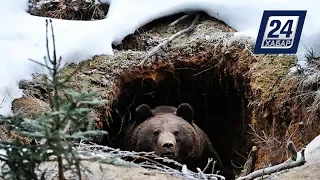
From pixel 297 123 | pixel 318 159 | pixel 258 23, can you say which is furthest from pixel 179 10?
pixel 318 159

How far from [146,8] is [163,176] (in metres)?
5.33

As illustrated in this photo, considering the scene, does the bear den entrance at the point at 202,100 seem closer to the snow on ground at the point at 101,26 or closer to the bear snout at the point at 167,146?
the snow on ground at the point at 101,26

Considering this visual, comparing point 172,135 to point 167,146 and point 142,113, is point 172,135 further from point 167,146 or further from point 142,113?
point 142,113

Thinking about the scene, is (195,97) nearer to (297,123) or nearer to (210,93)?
(210,93)

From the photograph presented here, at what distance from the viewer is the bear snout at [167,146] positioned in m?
7.92

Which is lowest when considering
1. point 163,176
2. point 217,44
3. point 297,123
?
point 163,176

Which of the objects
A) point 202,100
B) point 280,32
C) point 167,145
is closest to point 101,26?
point 167,145

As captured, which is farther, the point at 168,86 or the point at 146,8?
the point at 168,86

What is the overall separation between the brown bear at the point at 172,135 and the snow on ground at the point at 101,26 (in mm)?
1180

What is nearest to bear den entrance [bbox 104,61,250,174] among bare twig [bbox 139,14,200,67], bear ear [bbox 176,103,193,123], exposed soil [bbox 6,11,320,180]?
exposed soil [bbox 6,11,320,180]

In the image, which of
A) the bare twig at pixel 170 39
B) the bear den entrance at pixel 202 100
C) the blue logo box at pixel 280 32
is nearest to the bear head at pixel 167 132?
the bear den entrance at pixel 202 100

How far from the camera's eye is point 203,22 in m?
9.16

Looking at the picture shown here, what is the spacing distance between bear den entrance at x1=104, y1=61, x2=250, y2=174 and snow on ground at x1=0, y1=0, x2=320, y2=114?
0.73m

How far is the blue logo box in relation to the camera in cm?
823
